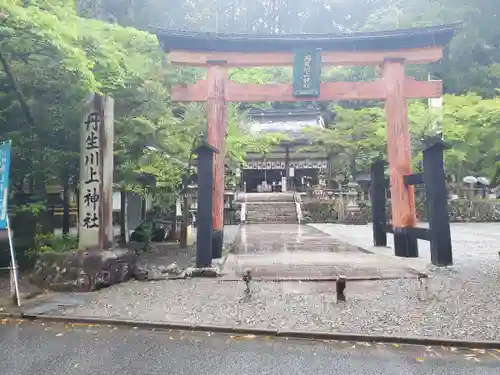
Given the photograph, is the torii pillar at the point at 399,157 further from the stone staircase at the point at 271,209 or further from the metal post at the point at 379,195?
the stone staircase at the point at 271,209

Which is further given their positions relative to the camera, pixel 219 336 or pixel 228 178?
pixel 228 178

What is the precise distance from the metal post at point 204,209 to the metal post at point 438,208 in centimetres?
500

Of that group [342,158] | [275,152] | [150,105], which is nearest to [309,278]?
[150,105]

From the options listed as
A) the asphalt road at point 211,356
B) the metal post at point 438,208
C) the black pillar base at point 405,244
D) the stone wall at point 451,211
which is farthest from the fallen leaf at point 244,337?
the stone wall at point 451,211

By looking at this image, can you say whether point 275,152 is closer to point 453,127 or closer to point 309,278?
point 453,127

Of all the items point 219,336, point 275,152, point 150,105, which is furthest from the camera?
point 275,152

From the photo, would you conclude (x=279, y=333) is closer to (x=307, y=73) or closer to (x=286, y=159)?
(x=307, y=73)

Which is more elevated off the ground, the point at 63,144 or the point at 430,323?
the point at 63,144

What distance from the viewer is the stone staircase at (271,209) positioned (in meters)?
25.1

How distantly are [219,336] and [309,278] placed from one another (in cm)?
333

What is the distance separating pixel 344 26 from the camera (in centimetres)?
5034

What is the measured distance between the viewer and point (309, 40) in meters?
11.4

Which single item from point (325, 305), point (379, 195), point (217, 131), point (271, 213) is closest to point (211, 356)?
point (325, 305)

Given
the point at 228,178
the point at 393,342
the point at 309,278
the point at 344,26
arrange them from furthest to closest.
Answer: the point at 344,26, the point at 228,178, the point at 309,278, the point at 393,342
